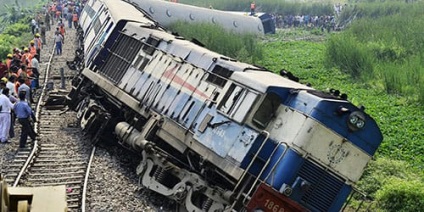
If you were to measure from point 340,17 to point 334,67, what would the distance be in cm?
2134

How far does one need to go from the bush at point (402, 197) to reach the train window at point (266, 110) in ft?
11.0

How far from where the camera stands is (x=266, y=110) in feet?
32.3

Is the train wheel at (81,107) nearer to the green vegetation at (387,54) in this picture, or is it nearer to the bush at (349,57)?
the green vegetation at (387,54)

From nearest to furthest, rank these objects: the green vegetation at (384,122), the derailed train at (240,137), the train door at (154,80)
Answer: the derailed train at (240,137) < the green vegetation at (384,122) < the train door at (154,80)

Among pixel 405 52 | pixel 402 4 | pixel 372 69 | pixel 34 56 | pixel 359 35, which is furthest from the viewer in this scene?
pixel 402 4

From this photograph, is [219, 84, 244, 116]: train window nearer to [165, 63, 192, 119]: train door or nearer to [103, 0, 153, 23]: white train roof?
[165, 63, 192, 119]: train door

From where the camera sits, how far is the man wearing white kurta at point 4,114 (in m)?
14.4

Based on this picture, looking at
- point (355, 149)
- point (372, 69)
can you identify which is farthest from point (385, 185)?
point (372, 69)

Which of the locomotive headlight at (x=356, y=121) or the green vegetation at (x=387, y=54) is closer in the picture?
the locomotive headlight at (x=356, y=121)

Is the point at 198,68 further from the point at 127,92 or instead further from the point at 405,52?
the point at 405,52

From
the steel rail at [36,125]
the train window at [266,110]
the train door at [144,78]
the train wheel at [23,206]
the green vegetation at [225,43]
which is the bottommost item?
the steel rail at [36,125]

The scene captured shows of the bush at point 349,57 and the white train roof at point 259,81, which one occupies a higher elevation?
the bush at point 349,57

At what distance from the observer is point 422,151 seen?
592 inches

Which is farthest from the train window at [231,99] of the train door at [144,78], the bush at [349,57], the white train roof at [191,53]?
the bush at [349,57]
